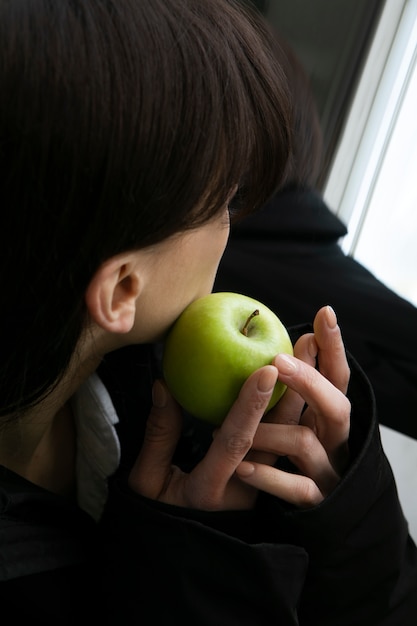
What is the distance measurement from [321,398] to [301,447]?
0.06 meters

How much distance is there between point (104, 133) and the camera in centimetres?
46

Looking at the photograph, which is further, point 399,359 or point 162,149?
point 399,359

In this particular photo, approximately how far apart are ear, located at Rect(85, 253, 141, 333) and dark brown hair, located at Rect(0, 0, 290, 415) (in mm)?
11

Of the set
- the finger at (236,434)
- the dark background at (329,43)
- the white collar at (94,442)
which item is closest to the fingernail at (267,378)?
the finger at (236,434)

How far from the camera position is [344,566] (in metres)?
0.67

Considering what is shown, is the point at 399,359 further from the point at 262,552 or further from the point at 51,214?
the point at 51,214

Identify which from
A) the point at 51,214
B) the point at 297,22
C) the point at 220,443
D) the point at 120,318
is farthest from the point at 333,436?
the point at 297,22

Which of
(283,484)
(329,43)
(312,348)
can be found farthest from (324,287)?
(329,43)

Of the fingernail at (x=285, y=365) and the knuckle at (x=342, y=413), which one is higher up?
the fingernail at (x=285, y=365)

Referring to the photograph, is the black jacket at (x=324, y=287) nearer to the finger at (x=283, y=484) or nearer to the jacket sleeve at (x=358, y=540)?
the jacket sleeve at (x=358, y=540)

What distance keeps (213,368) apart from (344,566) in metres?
0.27

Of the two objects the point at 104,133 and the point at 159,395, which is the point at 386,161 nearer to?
the point at 159,395

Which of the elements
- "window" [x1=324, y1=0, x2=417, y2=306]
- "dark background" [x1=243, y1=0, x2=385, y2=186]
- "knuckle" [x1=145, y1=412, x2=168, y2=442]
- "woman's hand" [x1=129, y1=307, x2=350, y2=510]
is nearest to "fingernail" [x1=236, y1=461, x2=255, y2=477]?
"woman's hand" [x1=129, y1=307, x2=350, y2=510]

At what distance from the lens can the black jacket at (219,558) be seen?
616mm
